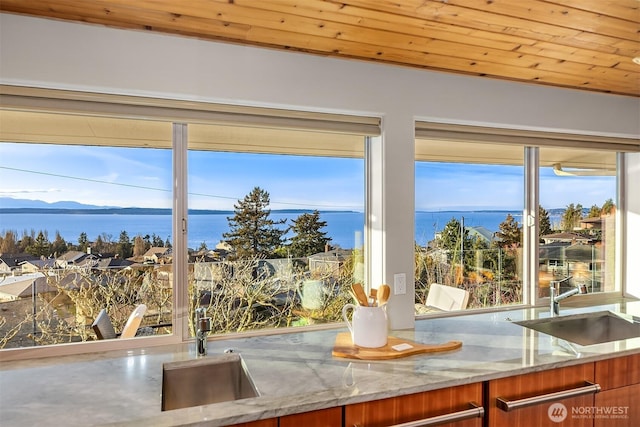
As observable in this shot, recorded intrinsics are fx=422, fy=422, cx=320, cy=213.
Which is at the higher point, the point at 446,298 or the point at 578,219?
the point at 578,219

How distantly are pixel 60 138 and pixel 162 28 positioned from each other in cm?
63

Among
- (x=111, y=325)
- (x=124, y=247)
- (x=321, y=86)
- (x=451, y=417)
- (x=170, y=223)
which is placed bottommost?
(x=451, y=417)

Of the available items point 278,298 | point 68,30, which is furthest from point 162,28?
point 278,298

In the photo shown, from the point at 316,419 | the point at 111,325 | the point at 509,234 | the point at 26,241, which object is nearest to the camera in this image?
the point at 316,419

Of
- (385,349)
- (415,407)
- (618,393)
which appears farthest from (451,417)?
(618,393)

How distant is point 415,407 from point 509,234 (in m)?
1.53

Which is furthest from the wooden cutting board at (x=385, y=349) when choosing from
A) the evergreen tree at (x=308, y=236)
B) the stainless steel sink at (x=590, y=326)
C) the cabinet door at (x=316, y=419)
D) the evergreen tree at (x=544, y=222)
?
the evergreen tree at (x=544, y=222)

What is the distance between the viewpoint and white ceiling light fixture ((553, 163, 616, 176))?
272cm

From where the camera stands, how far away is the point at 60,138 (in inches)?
69.4

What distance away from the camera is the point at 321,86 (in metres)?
1.99

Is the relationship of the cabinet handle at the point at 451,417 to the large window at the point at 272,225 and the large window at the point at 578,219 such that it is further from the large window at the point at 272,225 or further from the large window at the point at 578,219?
the large window at the point at 578,219

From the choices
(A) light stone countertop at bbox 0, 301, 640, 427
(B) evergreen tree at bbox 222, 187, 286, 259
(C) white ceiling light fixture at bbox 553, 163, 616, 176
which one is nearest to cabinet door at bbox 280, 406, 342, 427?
(A) light stone countertop at bbox 0, 301, 640, 427

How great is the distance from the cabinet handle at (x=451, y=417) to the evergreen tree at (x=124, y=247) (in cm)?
130

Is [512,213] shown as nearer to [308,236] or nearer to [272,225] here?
[308,236]
